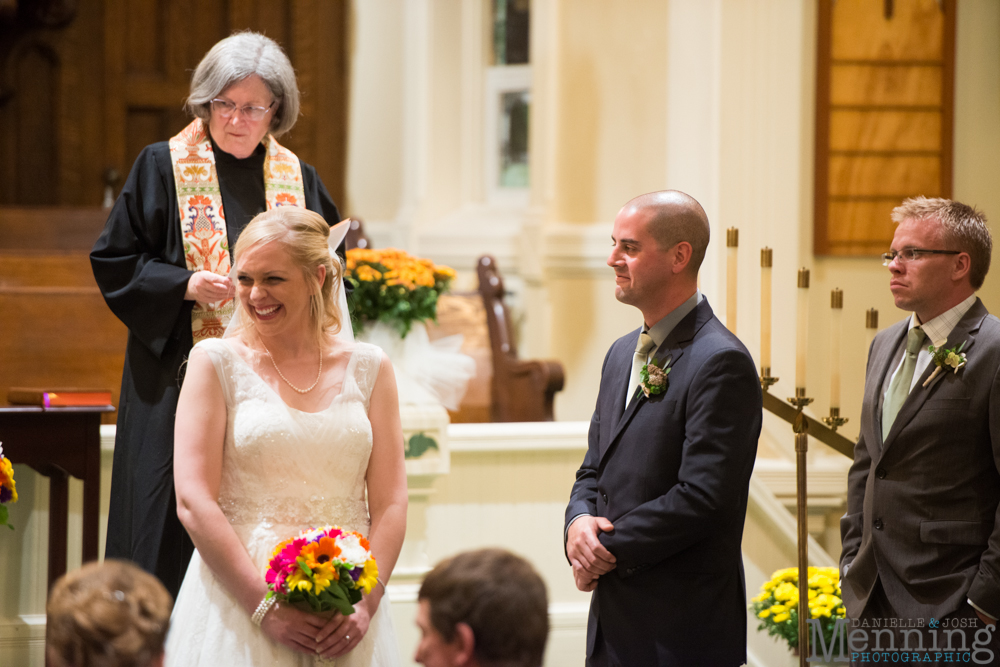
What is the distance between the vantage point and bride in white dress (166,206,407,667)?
219cm

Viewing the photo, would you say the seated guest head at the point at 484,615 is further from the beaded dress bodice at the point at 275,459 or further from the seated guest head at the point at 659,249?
the seated guest head at the point at 659,249

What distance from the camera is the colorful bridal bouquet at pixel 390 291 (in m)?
4.51

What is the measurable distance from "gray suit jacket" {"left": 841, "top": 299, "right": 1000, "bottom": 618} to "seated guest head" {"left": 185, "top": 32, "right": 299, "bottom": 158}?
1862 mm

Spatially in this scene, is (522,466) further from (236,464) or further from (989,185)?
(989,185)

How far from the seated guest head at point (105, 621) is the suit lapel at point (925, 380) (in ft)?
6.39

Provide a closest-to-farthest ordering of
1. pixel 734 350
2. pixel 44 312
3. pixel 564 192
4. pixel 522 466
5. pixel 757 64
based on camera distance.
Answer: pixel 734 350, pixel 522 466, pixel 44 312, pixel 757 64, pixel 564 192

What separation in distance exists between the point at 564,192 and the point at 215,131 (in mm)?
3727

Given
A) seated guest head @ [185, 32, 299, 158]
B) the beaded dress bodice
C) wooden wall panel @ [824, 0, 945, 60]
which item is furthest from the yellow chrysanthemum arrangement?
wooden wall panel @ [824, 0, 945, 60]

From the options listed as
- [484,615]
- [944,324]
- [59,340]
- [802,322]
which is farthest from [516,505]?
[484,615]

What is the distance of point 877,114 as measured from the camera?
5.46 meters

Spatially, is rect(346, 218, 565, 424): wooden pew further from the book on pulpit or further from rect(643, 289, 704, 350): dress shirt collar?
rect(643, 289, 704, 350): dress shirt collar

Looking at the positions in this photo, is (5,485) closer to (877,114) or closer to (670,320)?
(670,320)

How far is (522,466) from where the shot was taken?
13.2 ft

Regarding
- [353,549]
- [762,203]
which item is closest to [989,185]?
[762,203]
